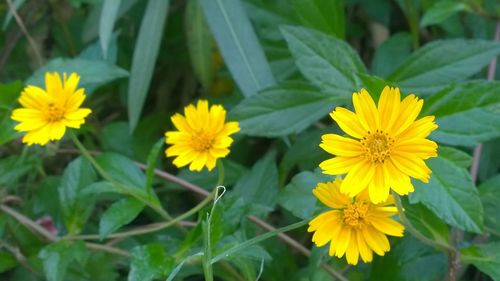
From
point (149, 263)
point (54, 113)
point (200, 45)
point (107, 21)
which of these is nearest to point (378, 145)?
point (149, 263)

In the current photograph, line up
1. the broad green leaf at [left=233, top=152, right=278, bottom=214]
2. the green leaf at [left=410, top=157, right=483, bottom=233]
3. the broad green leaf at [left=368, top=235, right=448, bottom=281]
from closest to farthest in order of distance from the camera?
the green leaf at [left=410, top=157, right=483, bottom=233]
the broad green leaf at [left=368, top=235, right=448, bottom=281]
the broad green leaf at [left=233, top=152, right=278, bottom=214]

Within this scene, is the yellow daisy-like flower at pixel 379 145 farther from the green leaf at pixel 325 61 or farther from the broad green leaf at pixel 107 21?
the broad green leaf at pixel 107 21

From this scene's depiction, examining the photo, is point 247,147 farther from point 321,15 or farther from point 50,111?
point 50,111

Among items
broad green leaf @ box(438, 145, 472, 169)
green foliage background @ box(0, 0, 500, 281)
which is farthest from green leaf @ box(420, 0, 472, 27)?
broad green leaf @ box(438, 145, 472, 169)

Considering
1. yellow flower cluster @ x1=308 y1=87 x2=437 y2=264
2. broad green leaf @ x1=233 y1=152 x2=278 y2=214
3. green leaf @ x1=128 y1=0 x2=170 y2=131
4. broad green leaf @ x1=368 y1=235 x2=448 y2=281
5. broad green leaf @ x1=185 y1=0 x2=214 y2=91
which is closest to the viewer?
yellow flower cluster @ x1=308 y1=87 x2=437 y2=264

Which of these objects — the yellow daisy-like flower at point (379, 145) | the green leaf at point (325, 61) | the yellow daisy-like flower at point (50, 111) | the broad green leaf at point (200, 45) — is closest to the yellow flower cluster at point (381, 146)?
the yellow daisy-like flower at point (379, 145)

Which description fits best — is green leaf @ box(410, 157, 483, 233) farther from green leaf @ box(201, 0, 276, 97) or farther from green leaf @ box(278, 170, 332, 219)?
green leaf @ box(201, 0, 276, 97)

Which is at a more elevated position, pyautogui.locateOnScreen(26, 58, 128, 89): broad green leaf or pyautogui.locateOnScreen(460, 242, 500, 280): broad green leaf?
pyautogui.locateOnScreen(26, 58, 128, 89): broad green leaf
